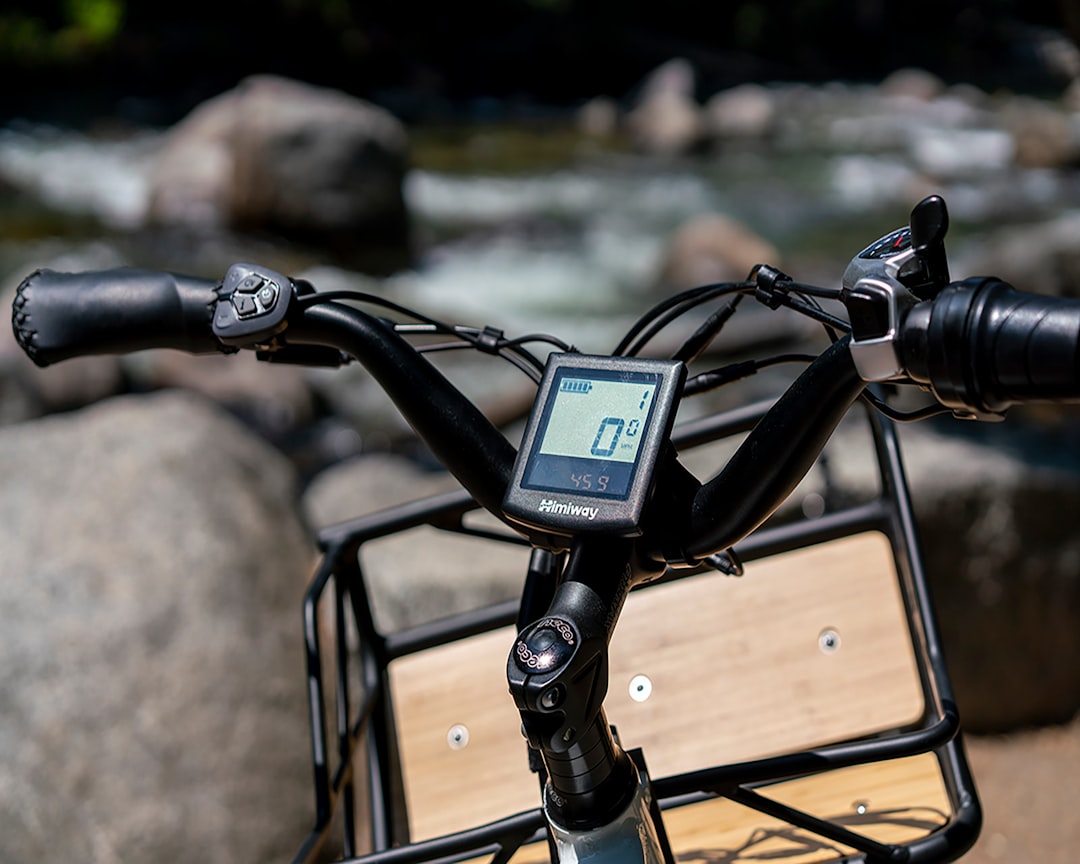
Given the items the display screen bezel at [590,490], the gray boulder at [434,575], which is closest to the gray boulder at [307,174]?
the gray boulder at [434,575]

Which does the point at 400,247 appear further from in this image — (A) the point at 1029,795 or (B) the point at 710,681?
(B) the point at 710,681

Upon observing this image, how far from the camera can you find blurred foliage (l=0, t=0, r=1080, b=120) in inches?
754

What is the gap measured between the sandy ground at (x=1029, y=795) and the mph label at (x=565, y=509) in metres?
2.35

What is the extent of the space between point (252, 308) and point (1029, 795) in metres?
2.69

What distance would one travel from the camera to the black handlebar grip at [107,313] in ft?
4.09

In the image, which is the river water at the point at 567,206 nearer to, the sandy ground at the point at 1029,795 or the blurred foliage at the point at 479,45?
the blurred foliage at the point at 479,45

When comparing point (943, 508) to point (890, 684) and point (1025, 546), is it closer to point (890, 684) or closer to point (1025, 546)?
point (1025, 546)

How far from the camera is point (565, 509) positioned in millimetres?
1023

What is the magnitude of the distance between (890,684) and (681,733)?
0.33 meters

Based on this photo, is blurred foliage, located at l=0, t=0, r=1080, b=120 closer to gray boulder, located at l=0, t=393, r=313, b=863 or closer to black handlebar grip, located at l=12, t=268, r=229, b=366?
gray boulder, located at l=0, t=393, r=313, b=863

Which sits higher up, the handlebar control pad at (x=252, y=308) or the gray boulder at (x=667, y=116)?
the handlebar control pad at (x=252, y=308)

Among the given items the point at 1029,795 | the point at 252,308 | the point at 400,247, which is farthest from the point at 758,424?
the point at 400,247

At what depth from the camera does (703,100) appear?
19.0 m

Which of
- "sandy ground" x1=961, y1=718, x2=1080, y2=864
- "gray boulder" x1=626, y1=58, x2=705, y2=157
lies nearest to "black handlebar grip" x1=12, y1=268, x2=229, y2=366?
"sandy ground" x1=961, y1=718, x2=1080, y2=864
